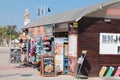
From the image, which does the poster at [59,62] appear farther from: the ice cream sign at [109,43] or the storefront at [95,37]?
the ice cream sign at [109,43]

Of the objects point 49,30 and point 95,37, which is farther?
point 49,30

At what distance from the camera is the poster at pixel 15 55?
23.2 meters

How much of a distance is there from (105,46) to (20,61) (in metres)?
8.09

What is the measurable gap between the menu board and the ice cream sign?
7.97 ft

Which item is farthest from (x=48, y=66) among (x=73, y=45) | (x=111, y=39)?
(x=111, y=39)

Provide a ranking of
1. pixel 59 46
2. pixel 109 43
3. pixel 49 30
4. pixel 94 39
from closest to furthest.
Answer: pixel 94 39 → pixel 109 43 → pixel 59 46 → pixel 49 30

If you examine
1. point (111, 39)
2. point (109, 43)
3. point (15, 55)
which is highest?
point (111, 39)

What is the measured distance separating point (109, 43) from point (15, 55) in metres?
7.88

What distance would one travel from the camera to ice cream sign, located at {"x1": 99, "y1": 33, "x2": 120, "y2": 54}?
57.3ft

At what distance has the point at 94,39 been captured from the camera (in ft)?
56.7

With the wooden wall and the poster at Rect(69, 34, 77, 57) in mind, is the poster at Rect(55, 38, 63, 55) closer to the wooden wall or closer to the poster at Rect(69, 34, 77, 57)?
the poster at Rect(69, 34, 77, 57)

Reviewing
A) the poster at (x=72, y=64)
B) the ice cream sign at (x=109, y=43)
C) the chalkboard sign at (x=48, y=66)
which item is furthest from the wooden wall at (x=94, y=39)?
the chalkboard sign at (x=48, y=66)

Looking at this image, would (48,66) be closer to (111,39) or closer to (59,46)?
(59,46)

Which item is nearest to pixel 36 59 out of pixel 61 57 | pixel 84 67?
pixel 61 57
